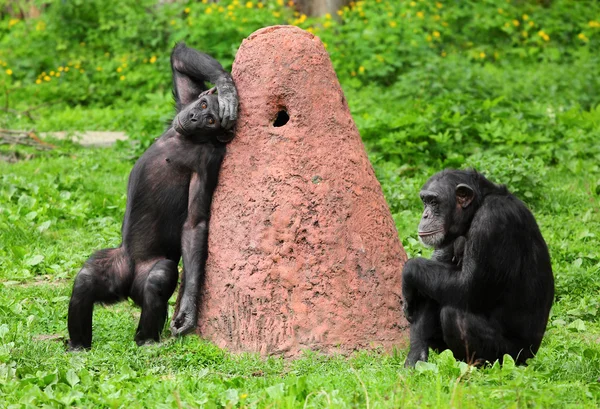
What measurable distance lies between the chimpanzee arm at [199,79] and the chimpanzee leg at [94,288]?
1.02 metres

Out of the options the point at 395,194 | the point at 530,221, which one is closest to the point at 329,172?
the point at 530,221

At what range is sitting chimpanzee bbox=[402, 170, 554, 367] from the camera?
16.2 feet

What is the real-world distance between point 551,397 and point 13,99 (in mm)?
11759

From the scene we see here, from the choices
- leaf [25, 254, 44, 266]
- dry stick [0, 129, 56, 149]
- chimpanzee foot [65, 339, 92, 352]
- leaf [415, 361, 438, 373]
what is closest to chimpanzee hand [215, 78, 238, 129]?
chimpanzee foot [65, 339, 92, 352]

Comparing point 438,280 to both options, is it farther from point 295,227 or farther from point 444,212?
point 295,227

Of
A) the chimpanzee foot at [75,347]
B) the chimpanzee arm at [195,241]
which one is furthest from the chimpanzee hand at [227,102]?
the chimpanzee foot at [75,347]

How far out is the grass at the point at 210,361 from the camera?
4301 millimetres

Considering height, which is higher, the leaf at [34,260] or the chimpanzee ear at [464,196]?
the chimpanzee ear at [464,196]

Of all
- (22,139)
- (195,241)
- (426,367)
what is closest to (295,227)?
(195,241)

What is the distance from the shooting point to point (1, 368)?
4.74m

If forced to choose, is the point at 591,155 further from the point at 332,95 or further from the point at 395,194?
the point at 332,95

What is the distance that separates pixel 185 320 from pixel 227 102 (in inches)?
49.3

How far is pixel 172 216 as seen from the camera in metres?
5.62

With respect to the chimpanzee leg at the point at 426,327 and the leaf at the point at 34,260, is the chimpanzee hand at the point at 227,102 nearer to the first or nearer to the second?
the chimpanzee leg at the point at 426,327
